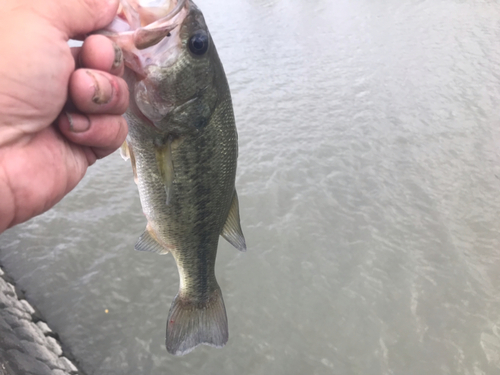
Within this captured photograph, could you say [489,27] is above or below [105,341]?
below

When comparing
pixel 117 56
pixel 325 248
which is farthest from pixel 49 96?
pixel 325 248

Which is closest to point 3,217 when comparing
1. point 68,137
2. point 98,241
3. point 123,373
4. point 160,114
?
point 68,137

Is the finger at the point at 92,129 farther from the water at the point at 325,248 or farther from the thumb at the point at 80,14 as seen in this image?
the water at the point at 325,248

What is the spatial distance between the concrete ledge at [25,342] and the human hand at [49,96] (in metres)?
1.50

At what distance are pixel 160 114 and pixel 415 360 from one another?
9.44ft

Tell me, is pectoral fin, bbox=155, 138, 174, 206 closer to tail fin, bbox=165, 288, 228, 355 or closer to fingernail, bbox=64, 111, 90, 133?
fingernail, bbox=64, 111, 90, 133

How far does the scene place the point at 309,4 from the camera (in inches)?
436

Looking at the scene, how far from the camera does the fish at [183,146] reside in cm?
116

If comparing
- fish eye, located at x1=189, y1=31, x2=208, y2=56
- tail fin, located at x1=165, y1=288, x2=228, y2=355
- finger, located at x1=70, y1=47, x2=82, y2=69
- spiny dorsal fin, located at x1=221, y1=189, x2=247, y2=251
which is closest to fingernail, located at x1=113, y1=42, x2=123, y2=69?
finger, located at x1=70, y1=47, x2=82, y2=69

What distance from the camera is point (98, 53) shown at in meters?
0.97

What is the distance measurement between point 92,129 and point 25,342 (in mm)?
2083

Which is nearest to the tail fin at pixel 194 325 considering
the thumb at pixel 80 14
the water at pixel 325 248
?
the water at pixel 325 248

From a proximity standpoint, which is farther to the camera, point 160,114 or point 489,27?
point 489,27

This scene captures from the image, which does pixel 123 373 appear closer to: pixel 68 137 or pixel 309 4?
pixel 68 137
